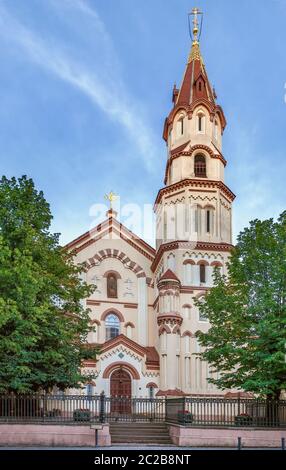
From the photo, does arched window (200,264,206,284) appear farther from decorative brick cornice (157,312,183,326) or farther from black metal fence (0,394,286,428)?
black metal fence (0,394,286,428)

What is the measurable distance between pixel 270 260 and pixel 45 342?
1133 cm

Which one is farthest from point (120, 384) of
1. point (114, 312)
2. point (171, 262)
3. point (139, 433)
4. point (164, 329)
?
point (139, 433)

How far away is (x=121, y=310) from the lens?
168 ft

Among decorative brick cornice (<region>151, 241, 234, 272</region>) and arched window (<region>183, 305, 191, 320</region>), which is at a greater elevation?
decorative brick cornice (<region>151, 241, 234, 272</region>)

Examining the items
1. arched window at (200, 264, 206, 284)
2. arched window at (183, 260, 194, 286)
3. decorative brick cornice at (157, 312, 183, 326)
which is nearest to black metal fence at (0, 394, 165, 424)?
decorative brick cornice at (157, 312, 183, 326)

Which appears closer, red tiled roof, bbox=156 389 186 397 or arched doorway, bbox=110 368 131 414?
red tiled roof, bbox=156 389 186 397

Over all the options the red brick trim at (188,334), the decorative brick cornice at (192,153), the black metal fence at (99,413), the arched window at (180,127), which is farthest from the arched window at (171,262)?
the black metal fence at (99,413)

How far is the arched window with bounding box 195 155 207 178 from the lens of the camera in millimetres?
51438

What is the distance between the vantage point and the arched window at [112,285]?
51500 mm

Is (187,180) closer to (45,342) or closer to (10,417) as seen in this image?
(45,342)

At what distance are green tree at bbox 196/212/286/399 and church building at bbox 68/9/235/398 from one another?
1239cm

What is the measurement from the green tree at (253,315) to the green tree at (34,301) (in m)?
6.64

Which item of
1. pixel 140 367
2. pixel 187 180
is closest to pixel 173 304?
pixel 140 367

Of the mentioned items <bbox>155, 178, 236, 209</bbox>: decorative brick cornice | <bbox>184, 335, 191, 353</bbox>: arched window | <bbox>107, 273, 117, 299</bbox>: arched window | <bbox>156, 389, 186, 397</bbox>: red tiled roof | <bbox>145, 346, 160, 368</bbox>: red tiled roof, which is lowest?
<bbox>156, 389, 186, 397</bbox>: red tiled roof
